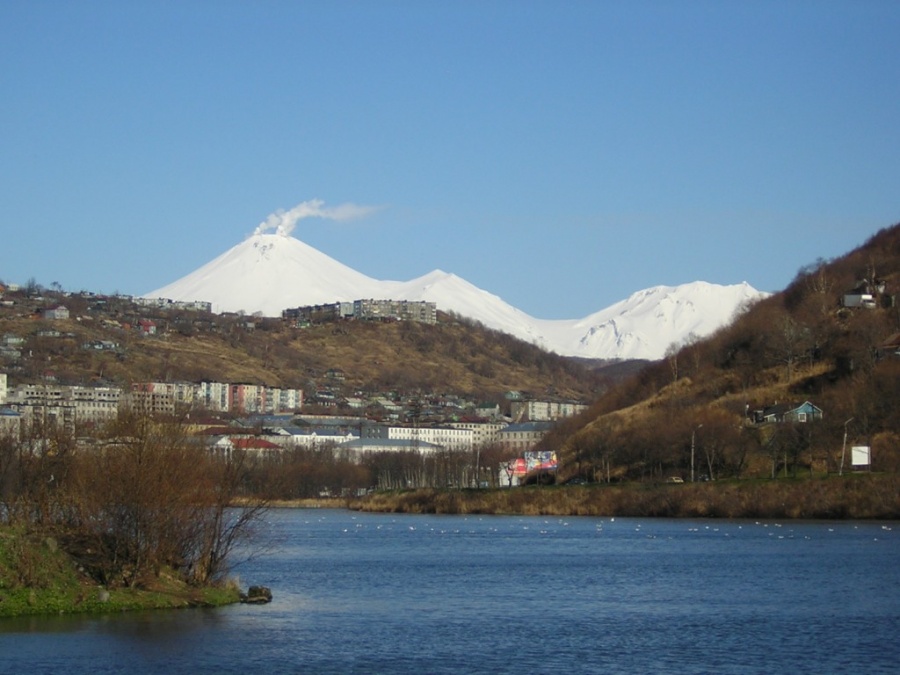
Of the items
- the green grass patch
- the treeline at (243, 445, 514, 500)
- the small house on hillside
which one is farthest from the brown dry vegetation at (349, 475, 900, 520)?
the green grass patch

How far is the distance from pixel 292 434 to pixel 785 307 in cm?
7556

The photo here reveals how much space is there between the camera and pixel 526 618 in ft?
116

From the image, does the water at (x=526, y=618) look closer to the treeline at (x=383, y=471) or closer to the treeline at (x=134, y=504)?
the treeline at (x=134, y=504)

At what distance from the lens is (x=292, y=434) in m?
190

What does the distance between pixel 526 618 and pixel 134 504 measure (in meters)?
9.81

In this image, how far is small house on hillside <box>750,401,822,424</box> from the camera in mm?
94875

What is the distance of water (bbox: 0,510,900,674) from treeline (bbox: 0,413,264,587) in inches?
71.5

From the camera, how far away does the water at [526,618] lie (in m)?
28.3

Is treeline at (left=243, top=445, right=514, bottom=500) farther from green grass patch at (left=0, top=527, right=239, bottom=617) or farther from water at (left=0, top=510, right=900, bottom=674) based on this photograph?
green grass patch at (left=0, top=527, right=239, bottom=617)

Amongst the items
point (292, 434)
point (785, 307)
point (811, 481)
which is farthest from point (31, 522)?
point (292, 434)

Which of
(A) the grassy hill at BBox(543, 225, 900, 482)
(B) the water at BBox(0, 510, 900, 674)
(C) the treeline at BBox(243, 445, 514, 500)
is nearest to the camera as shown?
(B) the water at BBox(0, 510, 900, 674)

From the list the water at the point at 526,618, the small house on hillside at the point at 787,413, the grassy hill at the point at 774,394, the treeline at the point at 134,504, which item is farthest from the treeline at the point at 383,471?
the treeline at the point at 134,504

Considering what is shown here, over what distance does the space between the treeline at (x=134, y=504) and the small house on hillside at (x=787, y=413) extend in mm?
62338

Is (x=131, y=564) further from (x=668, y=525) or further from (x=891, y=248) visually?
(x=891, y=248)
